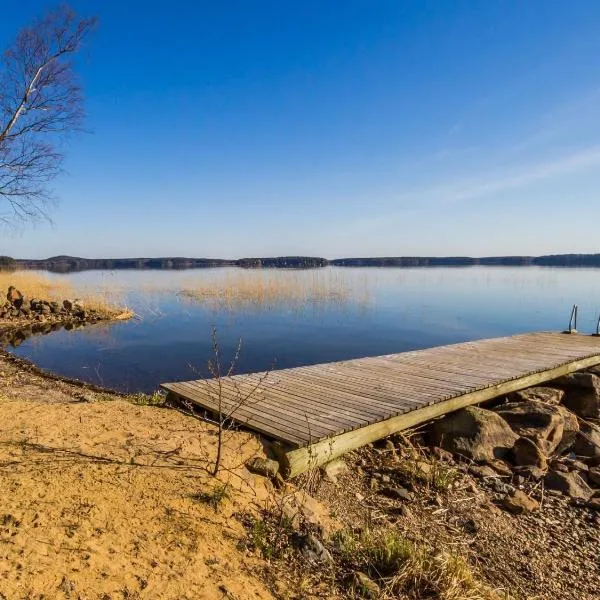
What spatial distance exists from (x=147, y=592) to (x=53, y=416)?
3.26 meters

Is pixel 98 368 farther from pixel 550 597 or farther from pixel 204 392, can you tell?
pixel 550 597

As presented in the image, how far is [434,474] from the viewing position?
17.0 ft

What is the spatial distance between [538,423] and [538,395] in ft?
6.68

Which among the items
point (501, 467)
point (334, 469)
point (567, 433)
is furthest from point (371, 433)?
point (567, 433)

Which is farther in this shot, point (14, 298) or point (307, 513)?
point (14, 298)

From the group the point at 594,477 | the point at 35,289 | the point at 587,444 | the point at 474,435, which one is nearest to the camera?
the point at 594,477

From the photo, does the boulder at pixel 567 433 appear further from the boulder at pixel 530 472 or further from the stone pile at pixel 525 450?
the boulder at pixel 530 472

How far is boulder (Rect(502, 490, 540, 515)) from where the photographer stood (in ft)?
15.9

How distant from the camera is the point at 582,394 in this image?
9.46m

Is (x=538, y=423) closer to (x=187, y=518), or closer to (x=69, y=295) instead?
(x=187, y=518)

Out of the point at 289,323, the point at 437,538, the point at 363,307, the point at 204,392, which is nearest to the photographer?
the point at 437,538

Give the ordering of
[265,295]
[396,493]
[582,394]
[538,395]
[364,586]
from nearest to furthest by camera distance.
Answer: [364,586] < [396,493] < [538,395] < [582,394] < [265,295]

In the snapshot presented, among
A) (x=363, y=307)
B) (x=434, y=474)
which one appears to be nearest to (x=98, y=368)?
(x=434, y=474)

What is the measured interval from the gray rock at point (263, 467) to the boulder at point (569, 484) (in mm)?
3756
